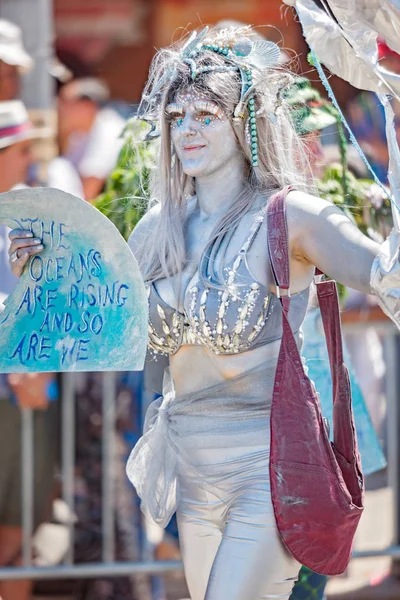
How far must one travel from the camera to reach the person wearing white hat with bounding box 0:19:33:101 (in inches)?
229

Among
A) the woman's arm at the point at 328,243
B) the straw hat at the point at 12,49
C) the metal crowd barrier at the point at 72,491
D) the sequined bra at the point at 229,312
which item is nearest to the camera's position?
the woman's arm at the point at 328,243

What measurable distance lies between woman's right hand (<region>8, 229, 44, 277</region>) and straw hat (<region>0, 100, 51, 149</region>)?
2085 mm

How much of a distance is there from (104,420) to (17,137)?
51.8 inches

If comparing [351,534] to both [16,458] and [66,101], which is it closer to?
[16,458]

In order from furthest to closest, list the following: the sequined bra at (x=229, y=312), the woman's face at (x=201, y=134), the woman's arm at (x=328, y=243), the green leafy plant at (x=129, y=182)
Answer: the green leafy plant at (x=129, y=182), the woman's face at (x=201, y=134), the sequined bra at (x=229, y=312), the woman's arm at (x=328, y=243)

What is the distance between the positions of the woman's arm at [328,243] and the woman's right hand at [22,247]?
2.32 feet

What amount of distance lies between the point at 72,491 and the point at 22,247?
237 centimetres

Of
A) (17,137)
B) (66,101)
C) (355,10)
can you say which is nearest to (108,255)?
(355,10)

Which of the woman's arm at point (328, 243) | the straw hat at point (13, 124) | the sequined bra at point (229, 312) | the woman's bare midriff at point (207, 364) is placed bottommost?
the woman's bare midriff at point (207, 364)

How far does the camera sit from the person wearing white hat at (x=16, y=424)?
5637 mm

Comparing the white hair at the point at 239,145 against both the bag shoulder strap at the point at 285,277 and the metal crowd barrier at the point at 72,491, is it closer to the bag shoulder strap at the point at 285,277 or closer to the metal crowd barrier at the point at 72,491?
the bag shoulder strap at the point at 285,277

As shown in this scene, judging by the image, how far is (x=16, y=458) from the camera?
5.75 metres

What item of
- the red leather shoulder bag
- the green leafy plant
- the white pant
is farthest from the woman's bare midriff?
the green leafy plant

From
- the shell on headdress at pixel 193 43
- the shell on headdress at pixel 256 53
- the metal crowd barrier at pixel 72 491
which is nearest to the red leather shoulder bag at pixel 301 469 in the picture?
the shell on headdress at pixel 256 53
